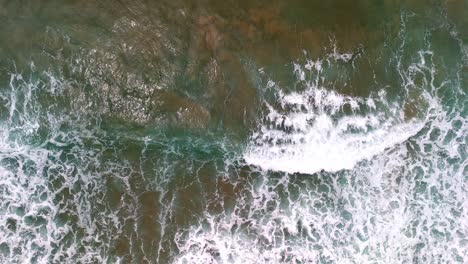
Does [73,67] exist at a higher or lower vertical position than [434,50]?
lower

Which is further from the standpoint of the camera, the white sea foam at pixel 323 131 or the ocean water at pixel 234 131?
the white sea foam at pixel 323 131

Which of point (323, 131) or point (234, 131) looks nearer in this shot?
point (234, 131)

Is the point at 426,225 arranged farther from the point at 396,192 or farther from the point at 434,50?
the point at 434,50

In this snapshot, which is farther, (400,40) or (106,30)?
(400,40)

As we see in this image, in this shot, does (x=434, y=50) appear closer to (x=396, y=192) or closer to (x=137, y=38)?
(x=396, y=192)

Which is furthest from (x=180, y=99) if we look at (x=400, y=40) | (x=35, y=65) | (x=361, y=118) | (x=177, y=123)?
→ (x=400, y=40)

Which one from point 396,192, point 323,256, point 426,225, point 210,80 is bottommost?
point 323,256

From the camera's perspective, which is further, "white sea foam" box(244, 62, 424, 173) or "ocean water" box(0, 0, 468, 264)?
"white sea foam" box(244, 62, 424, 173)
